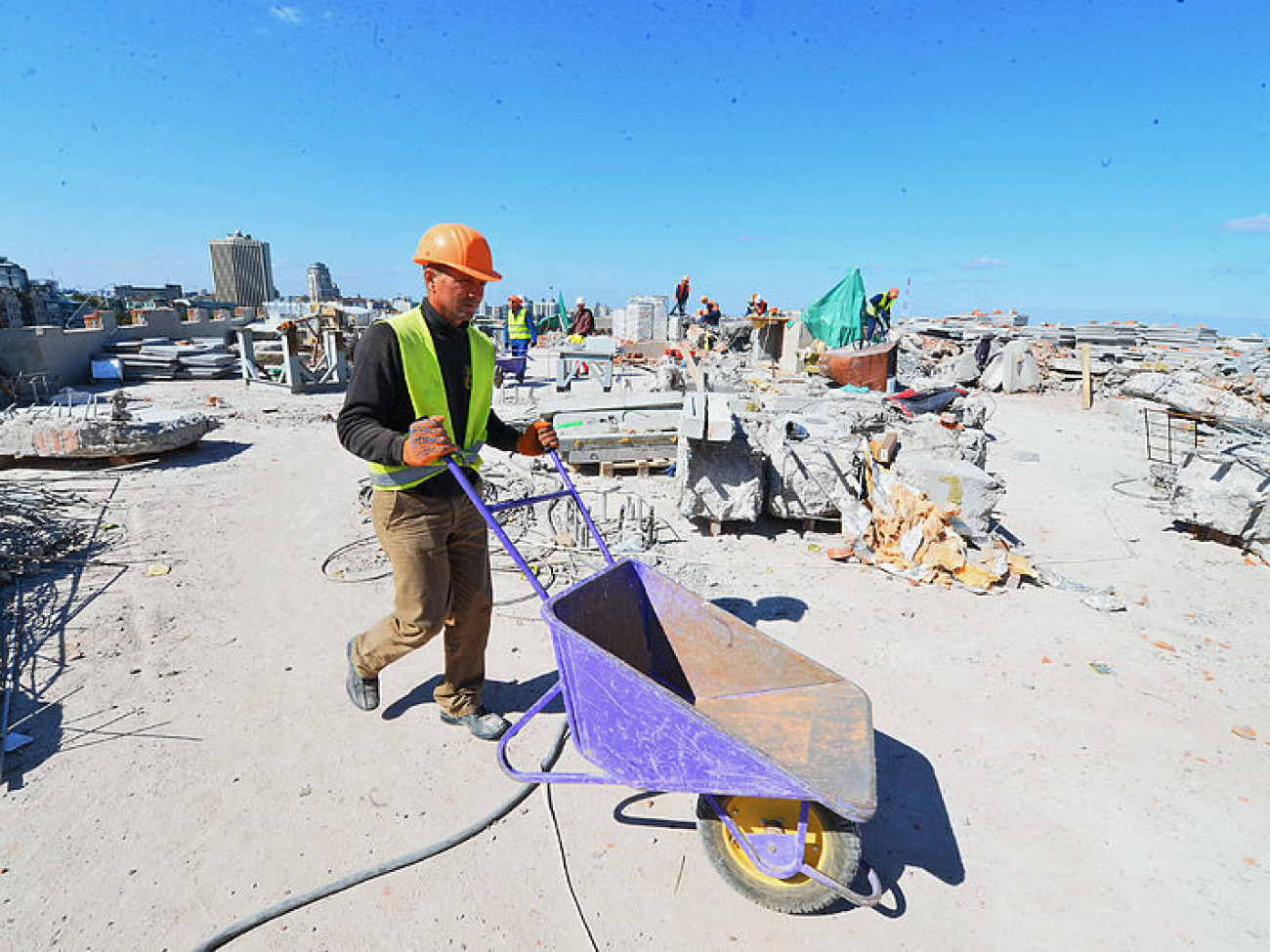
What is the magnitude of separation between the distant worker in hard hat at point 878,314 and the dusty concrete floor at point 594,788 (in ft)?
30.2

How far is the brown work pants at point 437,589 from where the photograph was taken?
8.23ft

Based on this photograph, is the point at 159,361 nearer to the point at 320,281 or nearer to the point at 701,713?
the point at 701,713

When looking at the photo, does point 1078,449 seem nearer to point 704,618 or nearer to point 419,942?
point 704,618

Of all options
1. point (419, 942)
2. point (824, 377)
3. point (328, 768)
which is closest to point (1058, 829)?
point (419, 942)

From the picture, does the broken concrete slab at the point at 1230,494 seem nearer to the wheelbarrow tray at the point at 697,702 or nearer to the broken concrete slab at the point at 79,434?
the wheelbarrow tray at the point at 697,702

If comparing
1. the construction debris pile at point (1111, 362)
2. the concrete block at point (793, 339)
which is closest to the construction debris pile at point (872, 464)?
the construction debris pile at point (1111, 362)

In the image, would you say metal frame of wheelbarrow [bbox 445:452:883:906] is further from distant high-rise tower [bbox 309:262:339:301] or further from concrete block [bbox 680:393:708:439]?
distant high-rise tower [bbox 309:262:339:301]

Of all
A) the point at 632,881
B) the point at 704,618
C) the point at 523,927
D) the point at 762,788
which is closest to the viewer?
→ the point at 762,788

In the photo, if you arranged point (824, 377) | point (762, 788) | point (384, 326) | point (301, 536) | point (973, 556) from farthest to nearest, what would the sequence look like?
point (824, 377), point (301, 536), point (973, 556), point (384, 326), point (762, 788)

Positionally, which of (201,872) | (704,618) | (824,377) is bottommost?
(201,872)

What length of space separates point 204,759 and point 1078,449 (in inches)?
434

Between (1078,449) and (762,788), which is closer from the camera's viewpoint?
(762,788)

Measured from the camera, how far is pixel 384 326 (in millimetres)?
2379

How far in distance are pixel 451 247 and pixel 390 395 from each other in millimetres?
635
